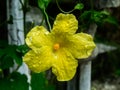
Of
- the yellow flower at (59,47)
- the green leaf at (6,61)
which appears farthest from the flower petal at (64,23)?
the green leaf at (6,61)

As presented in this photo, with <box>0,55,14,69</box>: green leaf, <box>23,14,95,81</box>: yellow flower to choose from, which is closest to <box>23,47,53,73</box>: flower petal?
<box>23,14,95,81</box>: yellow flower

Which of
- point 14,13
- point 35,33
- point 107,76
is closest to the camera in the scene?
point 35,33

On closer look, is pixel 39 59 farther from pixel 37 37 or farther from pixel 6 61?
pixel 6 61

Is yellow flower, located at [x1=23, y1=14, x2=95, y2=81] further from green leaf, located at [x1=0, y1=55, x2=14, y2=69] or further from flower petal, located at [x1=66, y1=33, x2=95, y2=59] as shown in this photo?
green leaf, located at [x1=0, y1=55, x2=14, y2=69]

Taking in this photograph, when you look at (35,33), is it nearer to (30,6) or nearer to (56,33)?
(56,33)

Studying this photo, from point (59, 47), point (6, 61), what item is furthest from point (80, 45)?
point (6, 61)

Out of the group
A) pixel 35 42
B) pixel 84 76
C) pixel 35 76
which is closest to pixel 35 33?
pixel 35 42

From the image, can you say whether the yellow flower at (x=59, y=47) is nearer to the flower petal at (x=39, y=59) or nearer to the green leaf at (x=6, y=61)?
the flower petal at (x=39, y=59)
